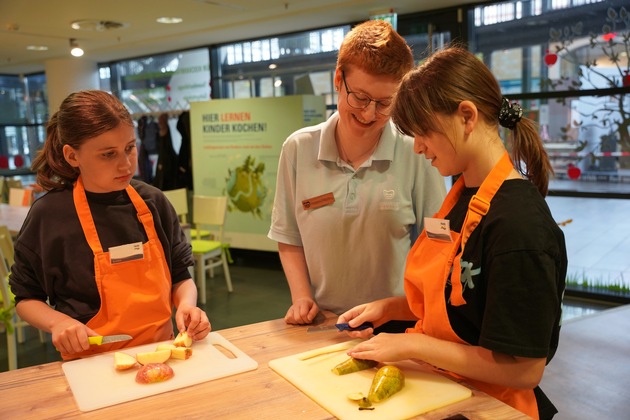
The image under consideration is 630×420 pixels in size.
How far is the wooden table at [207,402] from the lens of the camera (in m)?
0.94

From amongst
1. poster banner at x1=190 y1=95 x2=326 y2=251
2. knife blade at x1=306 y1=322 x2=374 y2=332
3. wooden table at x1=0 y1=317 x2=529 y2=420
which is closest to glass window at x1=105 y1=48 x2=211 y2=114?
poster banner at x1=190 y1=95 x2=326 y2=251

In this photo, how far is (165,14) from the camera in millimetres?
5242

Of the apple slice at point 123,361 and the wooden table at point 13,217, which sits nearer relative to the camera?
the apple slice at point 123,361

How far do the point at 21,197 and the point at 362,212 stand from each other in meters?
5.24

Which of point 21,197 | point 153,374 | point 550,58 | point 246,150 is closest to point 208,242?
point 246,150

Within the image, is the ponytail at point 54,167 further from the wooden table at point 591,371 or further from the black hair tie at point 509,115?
the wooden table at point 591,371

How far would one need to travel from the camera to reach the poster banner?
572 cm

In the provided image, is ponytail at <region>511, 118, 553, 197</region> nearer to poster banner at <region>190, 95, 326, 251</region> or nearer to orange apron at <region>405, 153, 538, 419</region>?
orange apron at <region>405, 153, 538, 419</region>

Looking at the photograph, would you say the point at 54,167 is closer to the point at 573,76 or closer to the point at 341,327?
the point at 341,327

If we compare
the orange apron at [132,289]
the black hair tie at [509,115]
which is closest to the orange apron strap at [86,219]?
the orange apron at [132,289]

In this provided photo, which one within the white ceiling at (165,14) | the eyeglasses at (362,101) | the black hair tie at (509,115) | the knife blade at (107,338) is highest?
the white ceiling at (165,14)

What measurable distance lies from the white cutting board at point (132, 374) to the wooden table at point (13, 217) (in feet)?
10.5

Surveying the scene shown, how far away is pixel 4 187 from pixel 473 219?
8.59m

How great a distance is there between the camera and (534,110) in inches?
193
